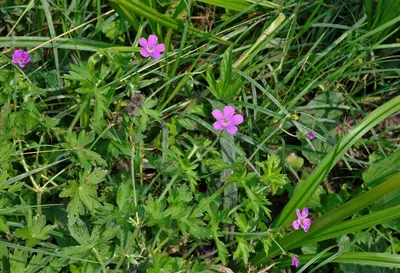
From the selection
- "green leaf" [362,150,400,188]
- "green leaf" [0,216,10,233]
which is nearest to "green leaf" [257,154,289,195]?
"green leaf" [362,150,400,188]

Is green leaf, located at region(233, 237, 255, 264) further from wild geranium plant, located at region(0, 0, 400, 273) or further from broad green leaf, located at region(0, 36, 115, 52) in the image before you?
broad green leaf, located at region(0, 36, 115, 52)

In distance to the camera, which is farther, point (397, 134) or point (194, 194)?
point (397, 134)

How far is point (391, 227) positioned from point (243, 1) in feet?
4.00

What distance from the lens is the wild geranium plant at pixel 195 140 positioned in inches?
74.0

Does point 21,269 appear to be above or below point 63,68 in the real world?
below

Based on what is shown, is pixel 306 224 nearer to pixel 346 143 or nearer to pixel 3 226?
pixel 346 143

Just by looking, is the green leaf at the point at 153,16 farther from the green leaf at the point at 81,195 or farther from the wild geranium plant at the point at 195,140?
the green leaf at the point at 81,195

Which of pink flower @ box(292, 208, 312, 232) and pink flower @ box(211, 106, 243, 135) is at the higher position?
pink flower @ box(211, 106, 243, 135)

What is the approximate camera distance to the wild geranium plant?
188 cm

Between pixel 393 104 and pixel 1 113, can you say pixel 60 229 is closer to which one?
pixel 1 113

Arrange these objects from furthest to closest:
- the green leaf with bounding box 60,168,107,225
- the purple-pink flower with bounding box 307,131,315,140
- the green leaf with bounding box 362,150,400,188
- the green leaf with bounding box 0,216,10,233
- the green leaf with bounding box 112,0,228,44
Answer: the green leaf with bounding box 362,150,400,188, the purple-pink flower with bounding box 307,131,315,140, the green leaf with bounding box 112,0,228,44, the green leaf with bounding box 60,168,107,225, the green leaf with bounding box 0,216,10,233

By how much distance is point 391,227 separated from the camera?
229 centimetres

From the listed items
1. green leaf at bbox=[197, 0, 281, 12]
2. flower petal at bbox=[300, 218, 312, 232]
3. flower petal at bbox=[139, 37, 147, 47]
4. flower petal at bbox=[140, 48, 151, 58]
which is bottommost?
flower petal at bbox=[300, 218, 312, 232]

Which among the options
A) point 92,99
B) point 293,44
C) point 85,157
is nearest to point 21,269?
point 85,157
